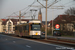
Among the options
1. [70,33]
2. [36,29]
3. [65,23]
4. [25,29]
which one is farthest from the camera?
[65,23]

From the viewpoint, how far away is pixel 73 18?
5909 centimetres

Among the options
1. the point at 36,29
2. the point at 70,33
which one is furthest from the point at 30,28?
the point at 70,33

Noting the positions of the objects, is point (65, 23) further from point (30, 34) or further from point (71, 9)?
point (30, 34)

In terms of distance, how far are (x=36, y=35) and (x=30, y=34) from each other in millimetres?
1196

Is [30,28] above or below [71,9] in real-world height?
below

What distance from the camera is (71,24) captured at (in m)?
61.9

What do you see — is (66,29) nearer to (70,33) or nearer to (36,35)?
(70,33)

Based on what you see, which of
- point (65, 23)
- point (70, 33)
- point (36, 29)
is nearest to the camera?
point (36, 29)

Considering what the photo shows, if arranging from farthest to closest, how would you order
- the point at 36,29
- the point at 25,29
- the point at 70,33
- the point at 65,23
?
the point at 65,23, the point at 70,33, the point at 25,29, the point at 36,29

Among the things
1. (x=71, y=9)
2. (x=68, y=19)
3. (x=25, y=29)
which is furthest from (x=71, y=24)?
(x=25, y=29)

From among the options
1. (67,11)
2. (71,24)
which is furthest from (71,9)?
(71,24)

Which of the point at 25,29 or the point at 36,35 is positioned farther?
the point at 25,29

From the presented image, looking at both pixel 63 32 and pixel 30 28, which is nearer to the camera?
pixel 30 28

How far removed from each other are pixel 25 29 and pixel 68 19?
1017 inches
